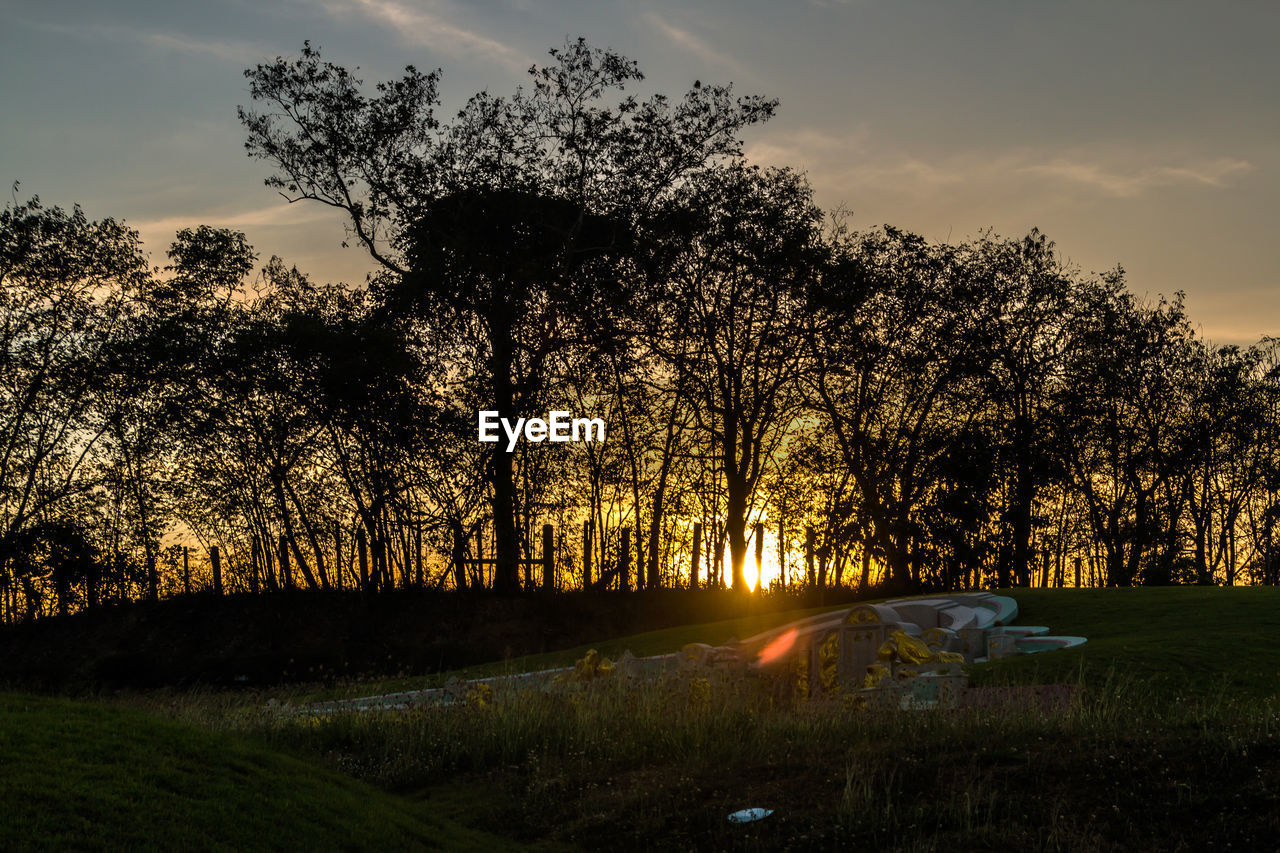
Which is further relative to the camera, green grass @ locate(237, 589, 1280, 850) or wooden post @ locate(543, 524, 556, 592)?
wooden post @ locate(543, 524, 556, 592)

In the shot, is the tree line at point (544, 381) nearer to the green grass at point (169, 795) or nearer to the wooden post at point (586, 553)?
the wooden post at point (586, 553)

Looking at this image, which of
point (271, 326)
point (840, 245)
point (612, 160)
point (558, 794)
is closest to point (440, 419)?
point (271, 326)

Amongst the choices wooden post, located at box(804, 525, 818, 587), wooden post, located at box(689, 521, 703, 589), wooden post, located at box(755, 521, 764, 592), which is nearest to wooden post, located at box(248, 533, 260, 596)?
wooden post, located at box(689, 521, 703, 589)

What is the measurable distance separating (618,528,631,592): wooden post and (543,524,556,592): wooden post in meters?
1.53

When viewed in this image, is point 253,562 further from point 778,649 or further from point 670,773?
point 670,773

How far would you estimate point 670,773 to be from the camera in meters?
8.62

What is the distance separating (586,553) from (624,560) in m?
0.89

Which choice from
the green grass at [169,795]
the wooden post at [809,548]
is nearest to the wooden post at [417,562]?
the wooden post at [809,548]

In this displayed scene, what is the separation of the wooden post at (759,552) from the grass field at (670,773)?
13406 millimetres

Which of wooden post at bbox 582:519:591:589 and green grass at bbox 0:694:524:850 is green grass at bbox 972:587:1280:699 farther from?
wooden post at bbox 582:519:591:589

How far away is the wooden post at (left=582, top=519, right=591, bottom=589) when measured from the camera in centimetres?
2450

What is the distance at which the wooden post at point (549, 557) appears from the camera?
23.7 metres

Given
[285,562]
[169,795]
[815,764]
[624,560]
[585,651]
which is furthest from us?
[624,560]

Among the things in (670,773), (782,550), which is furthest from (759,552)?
(670,773)
